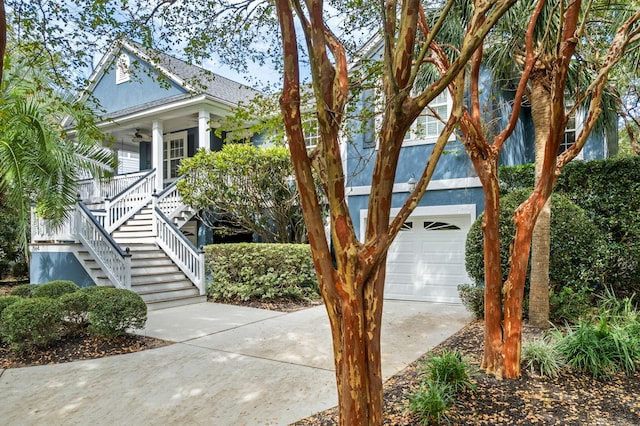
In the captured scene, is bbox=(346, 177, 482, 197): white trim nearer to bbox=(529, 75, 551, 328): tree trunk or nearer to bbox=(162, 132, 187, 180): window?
bbox=(529, 75, 551, 328): tree trunk

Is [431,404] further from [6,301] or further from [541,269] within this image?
[6,301]

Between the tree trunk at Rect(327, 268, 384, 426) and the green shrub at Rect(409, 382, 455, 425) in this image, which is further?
the green shrub at Rect(409, 382, 455, 425)

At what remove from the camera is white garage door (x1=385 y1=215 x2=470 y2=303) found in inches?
381

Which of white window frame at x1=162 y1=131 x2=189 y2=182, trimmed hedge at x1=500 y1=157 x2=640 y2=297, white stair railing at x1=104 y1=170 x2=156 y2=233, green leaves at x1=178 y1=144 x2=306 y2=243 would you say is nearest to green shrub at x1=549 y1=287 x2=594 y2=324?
trimmed hedge at x1=500 y1=157 x2=640 y2=297

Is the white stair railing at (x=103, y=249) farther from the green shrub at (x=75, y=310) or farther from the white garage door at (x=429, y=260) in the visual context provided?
the white garage door at (x=429, y=260)

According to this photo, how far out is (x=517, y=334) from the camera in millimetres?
4172

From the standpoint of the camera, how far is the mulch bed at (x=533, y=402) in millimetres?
3355

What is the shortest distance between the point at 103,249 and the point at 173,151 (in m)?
7.09

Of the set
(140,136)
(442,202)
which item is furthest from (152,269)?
(442,202)

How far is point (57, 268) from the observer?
10.4m

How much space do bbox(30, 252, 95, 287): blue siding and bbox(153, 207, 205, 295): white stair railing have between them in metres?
1.94

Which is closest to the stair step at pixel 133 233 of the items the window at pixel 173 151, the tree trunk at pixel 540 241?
the window at pixel 173 151

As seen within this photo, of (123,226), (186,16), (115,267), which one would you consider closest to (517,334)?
(186,16)

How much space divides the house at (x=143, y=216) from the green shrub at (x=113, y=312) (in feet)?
9.24
